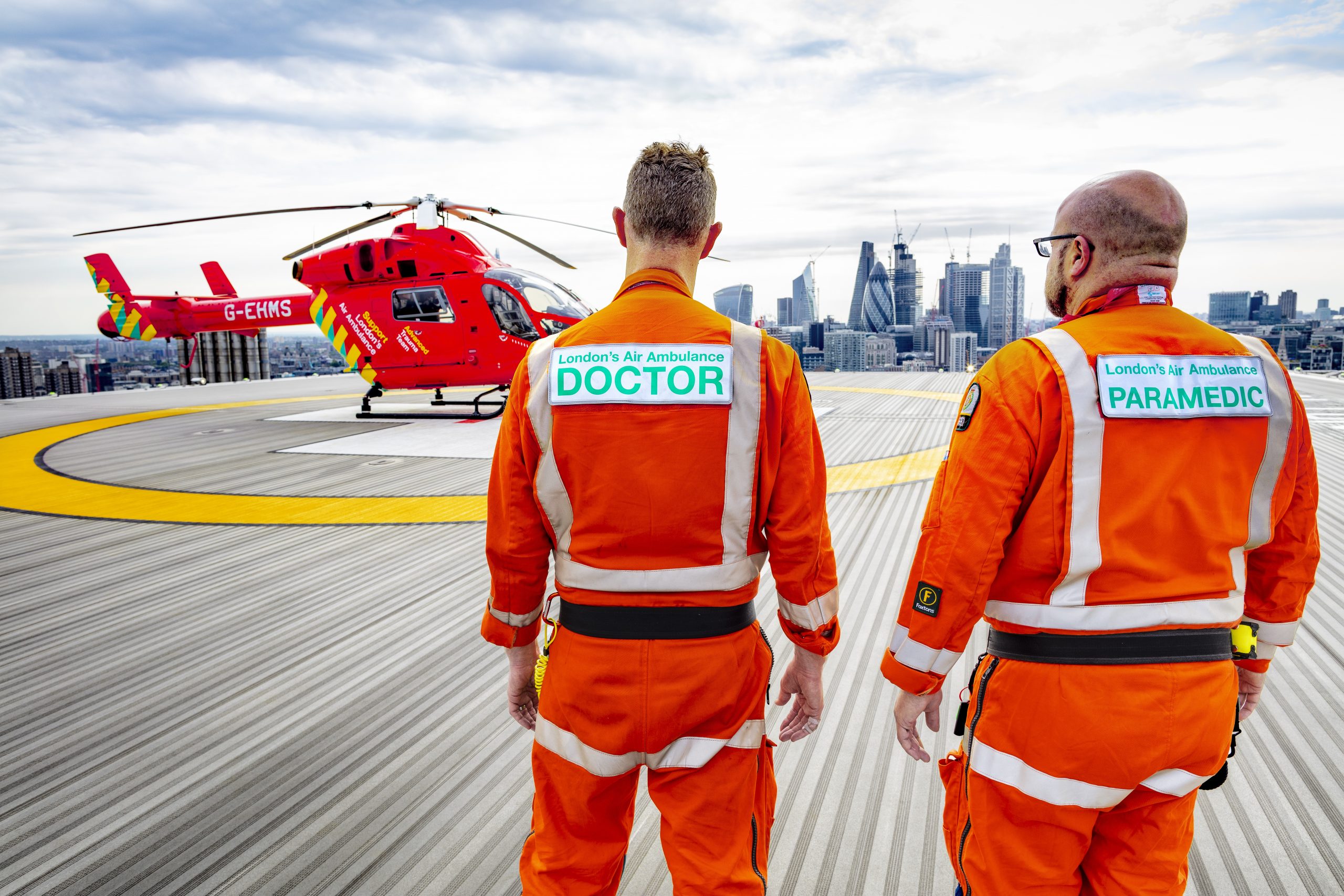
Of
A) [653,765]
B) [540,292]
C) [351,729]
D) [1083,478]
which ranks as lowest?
[351,729]

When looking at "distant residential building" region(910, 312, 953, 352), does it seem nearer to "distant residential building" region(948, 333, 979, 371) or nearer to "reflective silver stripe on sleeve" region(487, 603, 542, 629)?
"distant residential building" region(948, 333, 979, 371)

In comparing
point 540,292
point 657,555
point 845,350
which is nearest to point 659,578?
point 657,555

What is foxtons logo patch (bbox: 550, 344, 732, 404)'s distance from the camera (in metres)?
1.49

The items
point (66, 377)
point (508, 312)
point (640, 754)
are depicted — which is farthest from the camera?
point (66, 377)

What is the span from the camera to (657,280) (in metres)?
1.61

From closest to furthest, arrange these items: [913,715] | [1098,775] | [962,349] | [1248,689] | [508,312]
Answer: [1098,775], [913,715], [1248,689], [508,312], [962,349]

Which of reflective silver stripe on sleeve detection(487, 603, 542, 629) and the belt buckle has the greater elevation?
reflective silver stripe on sleeve detection(487, 603, 542, 629)

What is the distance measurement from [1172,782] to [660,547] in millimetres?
1063

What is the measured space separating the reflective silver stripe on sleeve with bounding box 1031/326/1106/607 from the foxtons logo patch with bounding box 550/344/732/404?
658 mm

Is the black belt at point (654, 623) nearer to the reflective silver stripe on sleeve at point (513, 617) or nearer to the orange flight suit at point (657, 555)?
the orange flight suit at point (657, 555)

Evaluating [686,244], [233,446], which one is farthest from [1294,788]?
[233,446]

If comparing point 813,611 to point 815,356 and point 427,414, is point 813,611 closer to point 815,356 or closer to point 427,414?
point 427,414

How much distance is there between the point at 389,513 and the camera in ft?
18.5

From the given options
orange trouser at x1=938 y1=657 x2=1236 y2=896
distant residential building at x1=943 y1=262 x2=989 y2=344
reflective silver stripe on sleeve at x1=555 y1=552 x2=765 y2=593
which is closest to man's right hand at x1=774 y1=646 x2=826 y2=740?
reflective silver stripe on sleeve at x1=555 y1=552 x2=765 y2=593
